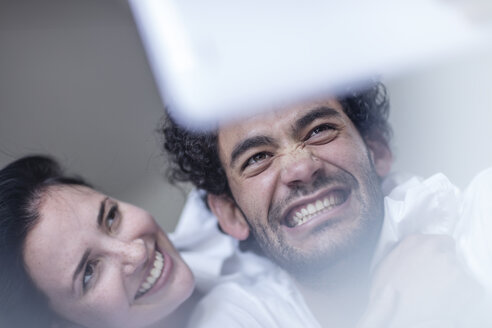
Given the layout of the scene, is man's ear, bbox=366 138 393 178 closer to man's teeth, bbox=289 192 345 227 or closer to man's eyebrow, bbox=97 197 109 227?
man's teeth, bbox=289 192 345 227

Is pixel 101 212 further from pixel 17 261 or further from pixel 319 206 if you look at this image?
pixel 319 206

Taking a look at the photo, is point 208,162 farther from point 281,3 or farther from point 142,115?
point 281,3

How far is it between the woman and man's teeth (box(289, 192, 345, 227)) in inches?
7.0

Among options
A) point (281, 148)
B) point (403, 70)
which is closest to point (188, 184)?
point (281, 148)

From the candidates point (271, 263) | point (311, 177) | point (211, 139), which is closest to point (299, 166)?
point (311, 177)

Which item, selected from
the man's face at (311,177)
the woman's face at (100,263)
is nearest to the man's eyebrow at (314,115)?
the man's face at (311,177)

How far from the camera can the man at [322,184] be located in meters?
0.51

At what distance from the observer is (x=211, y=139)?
56 cm

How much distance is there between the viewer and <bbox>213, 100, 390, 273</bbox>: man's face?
51 cm

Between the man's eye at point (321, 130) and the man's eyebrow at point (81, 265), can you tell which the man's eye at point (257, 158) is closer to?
the man's eye at point (321, 130)

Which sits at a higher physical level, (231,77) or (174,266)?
(231,77)

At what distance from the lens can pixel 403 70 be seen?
0.52m

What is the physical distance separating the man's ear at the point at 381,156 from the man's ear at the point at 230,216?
0.63 ft

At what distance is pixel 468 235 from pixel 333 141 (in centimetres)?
17
